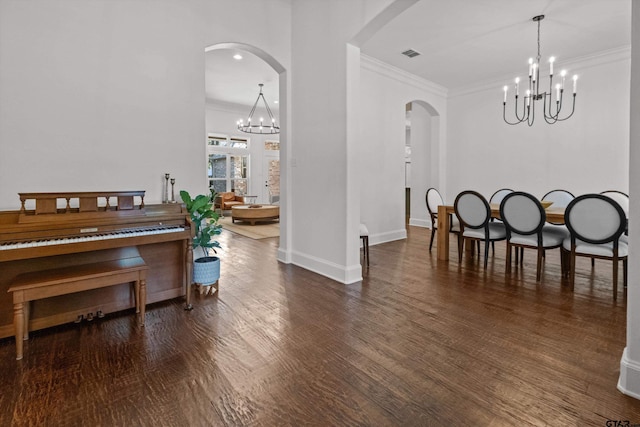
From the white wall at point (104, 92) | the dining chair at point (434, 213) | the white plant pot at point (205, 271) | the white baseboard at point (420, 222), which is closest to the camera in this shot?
the white wall at point (104, 92)

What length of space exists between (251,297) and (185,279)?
613 mm

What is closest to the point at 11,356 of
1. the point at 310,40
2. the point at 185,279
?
the point at 185,279

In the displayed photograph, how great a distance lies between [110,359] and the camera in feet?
6.38

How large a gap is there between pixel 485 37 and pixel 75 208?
16.5 feet

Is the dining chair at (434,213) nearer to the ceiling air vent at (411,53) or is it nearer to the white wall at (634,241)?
the ceiling air vent at (411,53)

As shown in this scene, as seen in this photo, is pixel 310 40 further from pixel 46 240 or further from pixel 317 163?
pixel 46 240

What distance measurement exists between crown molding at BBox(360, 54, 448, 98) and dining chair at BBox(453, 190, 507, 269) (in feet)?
8.84

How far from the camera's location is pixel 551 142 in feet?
18.1

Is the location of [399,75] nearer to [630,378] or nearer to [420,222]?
[420,222]

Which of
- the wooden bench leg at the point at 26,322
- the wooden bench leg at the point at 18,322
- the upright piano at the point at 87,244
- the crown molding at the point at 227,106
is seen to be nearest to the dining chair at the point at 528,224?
the upright piano at the point at 87,244

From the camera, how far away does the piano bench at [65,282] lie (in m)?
1.92

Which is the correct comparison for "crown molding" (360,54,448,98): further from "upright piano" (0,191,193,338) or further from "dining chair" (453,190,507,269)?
"upright piano" (0,191,193,338)

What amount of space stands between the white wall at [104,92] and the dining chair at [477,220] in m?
2.99

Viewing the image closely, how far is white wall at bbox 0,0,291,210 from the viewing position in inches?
99.7
